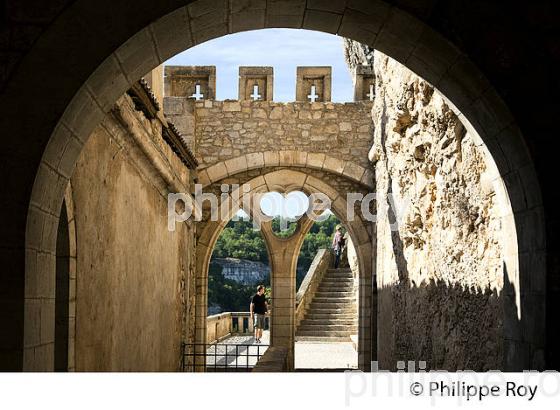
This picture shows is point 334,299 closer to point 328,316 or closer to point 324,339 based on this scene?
point 328,316

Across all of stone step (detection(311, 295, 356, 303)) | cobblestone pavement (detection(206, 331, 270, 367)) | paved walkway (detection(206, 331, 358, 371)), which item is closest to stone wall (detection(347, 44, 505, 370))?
cobblestone pavement (detection(206, 331, 270, 367))

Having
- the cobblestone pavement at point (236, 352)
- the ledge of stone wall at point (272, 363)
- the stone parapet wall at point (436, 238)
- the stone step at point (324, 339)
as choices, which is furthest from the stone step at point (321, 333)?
the ledge of stone wall at point (272, 363)

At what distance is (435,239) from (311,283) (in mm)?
13498

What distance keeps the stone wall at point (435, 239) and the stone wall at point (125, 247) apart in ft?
8.06

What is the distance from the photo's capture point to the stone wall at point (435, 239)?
5000 mm

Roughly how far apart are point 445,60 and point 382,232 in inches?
280

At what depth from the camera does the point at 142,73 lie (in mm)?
3586

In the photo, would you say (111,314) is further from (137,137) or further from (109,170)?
(137,137)

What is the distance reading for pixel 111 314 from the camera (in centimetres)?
595

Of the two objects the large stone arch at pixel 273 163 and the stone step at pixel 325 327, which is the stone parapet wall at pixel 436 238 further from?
the stone step at pixel 325 327

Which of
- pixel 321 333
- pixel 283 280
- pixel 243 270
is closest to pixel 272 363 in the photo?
pixel 283 280

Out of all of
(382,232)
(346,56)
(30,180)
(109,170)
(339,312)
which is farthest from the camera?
(339,312)

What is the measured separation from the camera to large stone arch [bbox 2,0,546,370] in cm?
299
